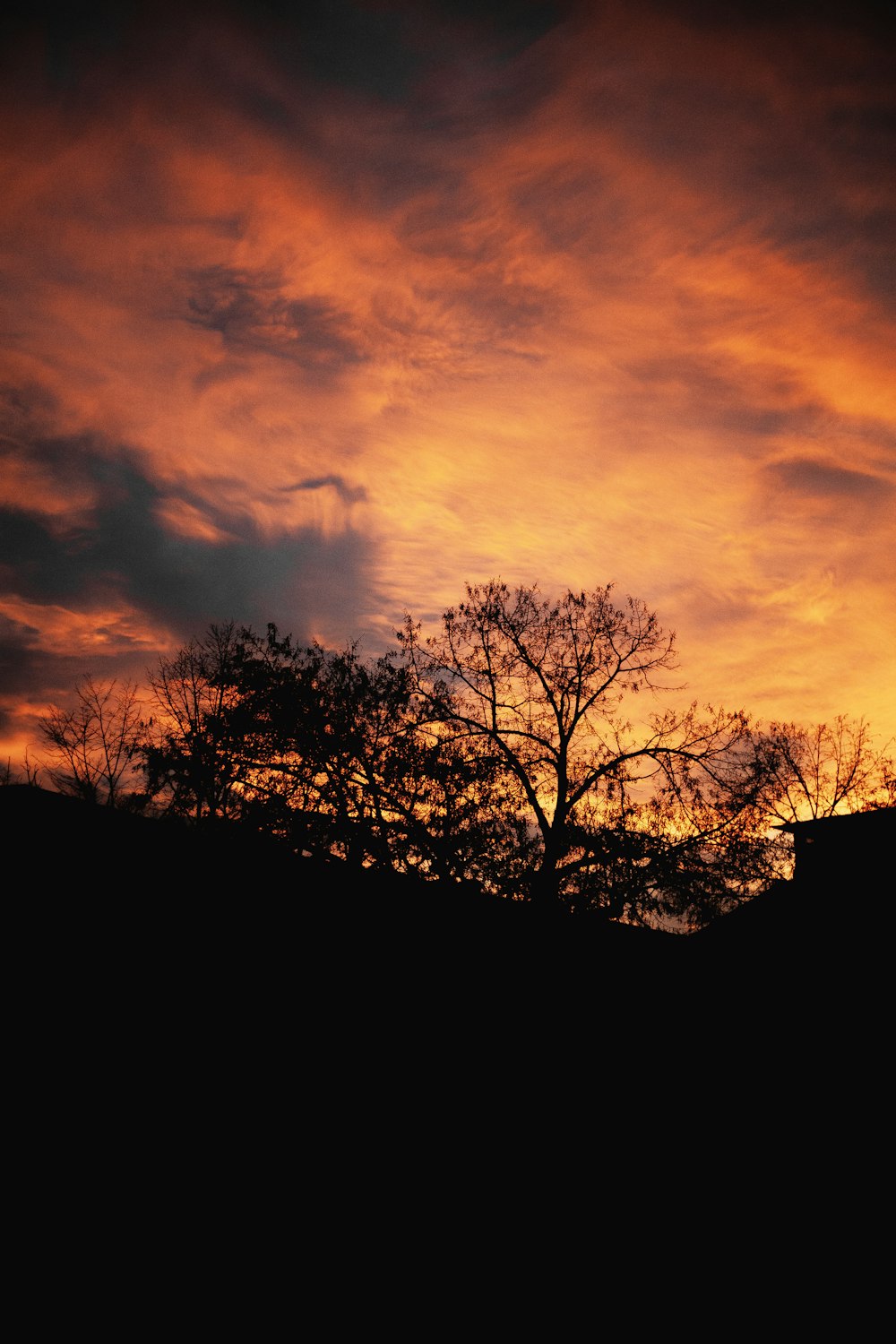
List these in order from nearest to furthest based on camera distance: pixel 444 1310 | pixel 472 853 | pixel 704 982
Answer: pixel 444 1310, pixel 704 982, pixel 472 853

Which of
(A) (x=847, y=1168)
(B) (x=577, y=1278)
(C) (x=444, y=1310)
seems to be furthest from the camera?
(A) (x=847, y=1168)

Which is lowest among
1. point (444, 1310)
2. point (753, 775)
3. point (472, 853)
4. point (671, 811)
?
point (444, 1310)

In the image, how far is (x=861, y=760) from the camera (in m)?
31.9

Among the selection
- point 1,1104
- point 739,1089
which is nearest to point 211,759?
point 1,1104

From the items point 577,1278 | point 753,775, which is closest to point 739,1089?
point 577,1278

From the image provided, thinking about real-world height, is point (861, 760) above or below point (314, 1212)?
above

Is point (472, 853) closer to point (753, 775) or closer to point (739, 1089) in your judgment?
point (753, 775)

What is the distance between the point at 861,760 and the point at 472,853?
21908 mm

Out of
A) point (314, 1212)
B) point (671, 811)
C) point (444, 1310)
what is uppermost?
point (671, 811)

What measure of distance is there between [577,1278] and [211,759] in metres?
15.9

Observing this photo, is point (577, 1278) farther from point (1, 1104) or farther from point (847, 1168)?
point (1, 1104)

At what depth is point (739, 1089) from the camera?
10602 millimetres

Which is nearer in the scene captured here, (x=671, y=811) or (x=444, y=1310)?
(x=444, y=1310)

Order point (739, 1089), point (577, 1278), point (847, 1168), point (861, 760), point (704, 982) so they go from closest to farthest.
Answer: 1. point (577, 1278)
2. point (847, 1168)
3. point (739, 1089)
4. point (704, 982)
5. point (861, 760)
